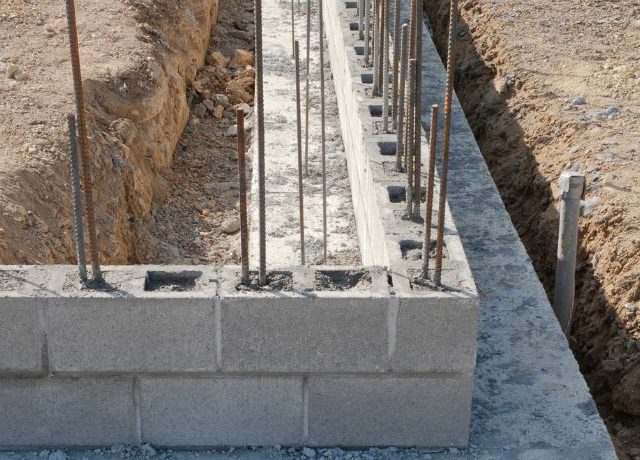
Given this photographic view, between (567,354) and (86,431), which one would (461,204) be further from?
(86,431)

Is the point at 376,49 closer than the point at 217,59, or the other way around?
the point at 376,49

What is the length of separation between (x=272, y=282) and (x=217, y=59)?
7.44m

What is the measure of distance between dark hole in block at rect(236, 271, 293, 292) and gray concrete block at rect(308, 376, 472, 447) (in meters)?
0.44

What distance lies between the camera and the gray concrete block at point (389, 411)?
14.0 feet

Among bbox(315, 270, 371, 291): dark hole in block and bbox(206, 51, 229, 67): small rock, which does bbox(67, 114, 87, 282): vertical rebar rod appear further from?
bbox(206, 51, 229, 67): small rock

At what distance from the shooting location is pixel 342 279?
4.33 metres

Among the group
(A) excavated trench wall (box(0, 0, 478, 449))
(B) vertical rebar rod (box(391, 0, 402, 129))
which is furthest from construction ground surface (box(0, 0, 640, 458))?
(B) vertical rebar rod (box(391, 0, 402, 129))

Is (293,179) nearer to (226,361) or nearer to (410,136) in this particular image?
(410,136)

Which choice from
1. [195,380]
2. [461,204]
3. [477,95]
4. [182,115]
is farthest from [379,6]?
[195,380]

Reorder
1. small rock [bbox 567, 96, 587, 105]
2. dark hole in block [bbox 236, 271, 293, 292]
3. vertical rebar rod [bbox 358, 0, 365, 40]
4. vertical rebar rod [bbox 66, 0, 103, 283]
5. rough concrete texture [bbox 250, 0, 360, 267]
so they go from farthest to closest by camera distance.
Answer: vertical rebar rod [bbox 358, 0, 365, 40]
small rock [bbox 567, 96, 587, 105]
rough concrete texture [bbox 250, 0, 360, 267]
dark hole in block [bbox 236, 271, 293, 292]
vertical rebar rod [bbox 66, 0, 103, 283]

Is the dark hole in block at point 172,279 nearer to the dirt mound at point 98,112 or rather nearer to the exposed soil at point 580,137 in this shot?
the dirt mound at point 98,112

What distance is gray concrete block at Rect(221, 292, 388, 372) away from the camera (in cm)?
412

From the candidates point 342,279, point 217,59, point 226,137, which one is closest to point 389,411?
point 342,279

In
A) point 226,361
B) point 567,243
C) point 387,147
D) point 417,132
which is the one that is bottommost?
point 226,361
